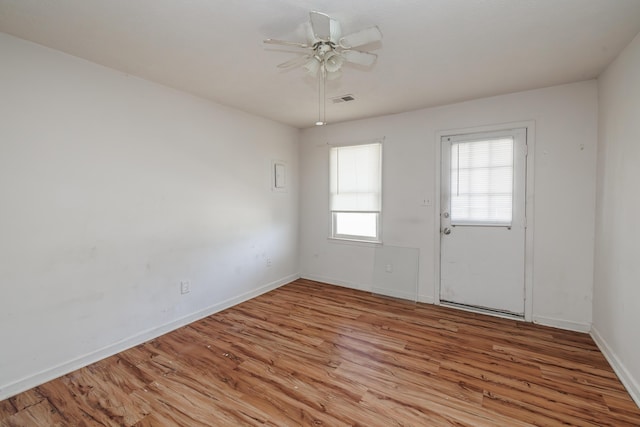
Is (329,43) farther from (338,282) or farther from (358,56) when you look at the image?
(338,282)

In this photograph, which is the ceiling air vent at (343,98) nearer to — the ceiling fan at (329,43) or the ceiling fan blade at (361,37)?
the ceiling fan at (329,43)

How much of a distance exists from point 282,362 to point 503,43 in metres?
3.11

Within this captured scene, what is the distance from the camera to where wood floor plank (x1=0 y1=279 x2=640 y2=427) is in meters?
1.88

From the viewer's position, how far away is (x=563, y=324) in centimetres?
310

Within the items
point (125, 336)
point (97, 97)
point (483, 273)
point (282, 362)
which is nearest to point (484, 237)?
point (483, 273)

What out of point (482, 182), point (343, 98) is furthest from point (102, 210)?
point (482, 182)

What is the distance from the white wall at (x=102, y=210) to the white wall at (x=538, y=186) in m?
1.99

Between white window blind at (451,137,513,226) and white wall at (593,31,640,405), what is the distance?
0.77m

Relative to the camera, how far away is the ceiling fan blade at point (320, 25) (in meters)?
1.60

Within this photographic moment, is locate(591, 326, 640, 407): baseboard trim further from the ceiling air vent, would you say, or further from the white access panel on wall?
the ceiling air vent

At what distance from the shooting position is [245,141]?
3.92 meters

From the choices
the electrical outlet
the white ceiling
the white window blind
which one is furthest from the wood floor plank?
the white ceiling

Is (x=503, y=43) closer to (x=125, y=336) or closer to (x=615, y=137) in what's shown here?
(x=615, y=137)

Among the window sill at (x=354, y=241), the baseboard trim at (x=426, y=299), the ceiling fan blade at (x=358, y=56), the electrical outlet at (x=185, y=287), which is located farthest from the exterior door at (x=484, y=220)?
the electrical outlet at (x=185, y=287)
